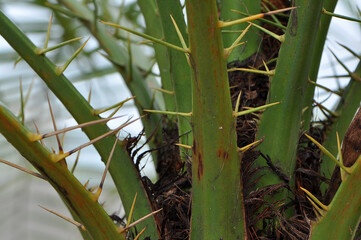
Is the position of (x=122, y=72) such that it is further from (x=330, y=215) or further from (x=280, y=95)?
(x=330, y=215)

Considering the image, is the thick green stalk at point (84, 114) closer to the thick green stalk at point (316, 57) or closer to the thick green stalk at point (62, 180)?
the thick green stalk at point (62, 180)

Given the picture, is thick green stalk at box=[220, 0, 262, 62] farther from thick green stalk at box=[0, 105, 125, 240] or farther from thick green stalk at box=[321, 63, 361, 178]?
thick green stalk at box=[0, 105, 125, 240]

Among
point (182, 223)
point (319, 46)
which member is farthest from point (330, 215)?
point (319, 46)

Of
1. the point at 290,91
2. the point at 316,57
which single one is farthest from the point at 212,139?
the point at 316,57

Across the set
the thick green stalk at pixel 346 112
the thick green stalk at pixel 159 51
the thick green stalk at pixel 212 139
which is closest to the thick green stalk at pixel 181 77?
the thick green stalk at pixel 159 51

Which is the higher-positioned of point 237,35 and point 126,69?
point 126,69

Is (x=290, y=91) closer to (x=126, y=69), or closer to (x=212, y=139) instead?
(x=212, y=139)
